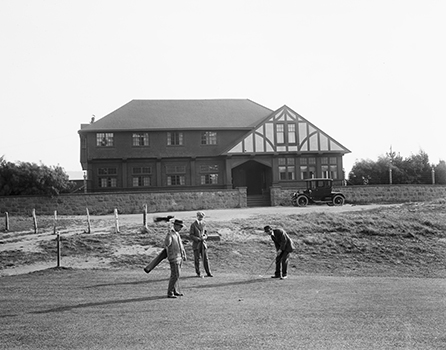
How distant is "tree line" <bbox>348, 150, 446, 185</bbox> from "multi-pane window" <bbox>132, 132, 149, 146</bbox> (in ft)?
76.3

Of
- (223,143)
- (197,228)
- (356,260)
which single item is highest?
(223,143)

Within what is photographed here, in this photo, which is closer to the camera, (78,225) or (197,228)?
(197,228)

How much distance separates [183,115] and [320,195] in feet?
49.9

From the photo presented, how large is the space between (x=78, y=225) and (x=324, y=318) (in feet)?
58.2

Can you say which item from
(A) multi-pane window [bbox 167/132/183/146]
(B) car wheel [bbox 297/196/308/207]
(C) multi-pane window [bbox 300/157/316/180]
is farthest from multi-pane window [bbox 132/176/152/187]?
(B) car wheel [bbox 297/196/308/207]

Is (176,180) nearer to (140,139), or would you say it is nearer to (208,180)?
(208,180)

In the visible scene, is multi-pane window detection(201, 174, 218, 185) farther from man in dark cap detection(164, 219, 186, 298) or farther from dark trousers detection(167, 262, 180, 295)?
dark trousers detection(167, 262, 180, 295)

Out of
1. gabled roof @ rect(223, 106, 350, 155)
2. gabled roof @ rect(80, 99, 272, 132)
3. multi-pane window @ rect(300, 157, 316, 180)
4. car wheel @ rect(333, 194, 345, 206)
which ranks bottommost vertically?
car wheel @ rect(333, 194, 345, 206)

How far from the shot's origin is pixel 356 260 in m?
18.7

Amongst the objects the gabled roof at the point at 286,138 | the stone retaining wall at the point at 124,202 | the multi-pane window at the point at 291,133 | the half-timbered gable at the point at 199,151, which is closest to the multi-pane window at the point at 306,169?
the half-timbered gable at the point at 199,151

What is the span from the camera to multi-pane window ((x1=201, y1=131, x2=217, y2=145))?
41.7 metres

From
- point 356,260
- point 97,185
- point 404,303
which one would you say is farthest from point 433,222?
point 97,185

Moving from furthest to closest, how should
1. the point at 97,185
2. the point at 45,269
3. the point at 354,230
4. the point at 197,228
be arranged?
the point at 97,185 < the point at 354,230 < the point at 45,269 < the point at 197,228

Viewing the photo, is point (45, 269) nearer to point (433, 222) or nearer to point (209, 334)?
point (209, 334)
